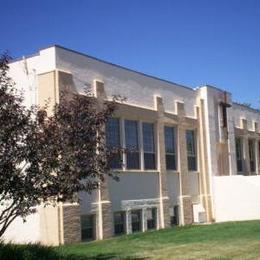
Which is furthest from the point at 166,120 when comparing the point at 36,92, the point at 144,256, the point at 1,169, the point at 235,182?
the point at 1,169

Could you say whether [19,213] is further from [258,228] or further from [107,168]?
[258,228]

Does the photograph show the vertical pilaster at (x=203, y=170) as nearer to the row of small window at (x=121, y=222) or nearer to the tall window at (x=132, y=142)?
the row of small window at (x=121, y=222)

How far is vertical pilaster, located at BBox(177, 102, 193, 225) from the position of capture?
29.7 m

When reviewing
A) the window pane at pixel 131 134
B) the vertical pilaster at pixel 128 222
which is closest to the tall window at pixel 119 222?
the vertical pilaster at pixel 128 222

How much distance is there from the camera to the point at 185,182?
30031 mm

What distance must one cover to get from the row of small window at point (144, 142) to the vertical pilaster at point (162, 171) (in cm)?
30

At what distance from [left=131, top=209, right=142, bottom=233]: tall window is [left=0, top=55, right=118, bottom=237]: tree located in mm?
13533

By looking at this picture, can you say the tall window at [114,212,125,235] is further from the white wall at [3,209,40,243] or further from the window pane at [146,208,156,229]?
the white wall at [3,209,40,243]

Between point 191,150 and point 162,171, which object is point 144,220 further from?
point 191,150

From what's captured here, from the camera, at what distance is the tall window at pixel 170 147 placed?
28.9 metres

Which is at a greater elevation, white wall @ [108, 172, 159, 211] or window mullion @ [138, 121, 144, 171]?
window mullion @ [138, 121, 144, 171]

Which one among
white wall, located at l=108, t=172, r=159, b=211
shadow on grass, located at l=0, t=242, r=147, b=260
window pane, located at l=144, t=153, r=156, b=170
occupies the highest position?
window pane, located at l=144, t=153, r=156, b=170

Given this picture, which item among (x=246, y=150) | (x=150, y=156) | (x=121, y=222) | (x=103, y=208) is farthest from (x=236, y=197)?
(x=103, y=208)

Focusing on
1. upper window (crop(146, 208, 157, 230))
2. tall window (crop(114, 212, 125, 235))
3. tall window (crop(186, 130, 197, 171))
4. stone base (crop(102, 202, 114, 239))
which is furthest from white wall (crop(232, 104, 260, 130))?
stone base (crop(102, 202, 114, 239))
